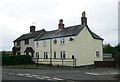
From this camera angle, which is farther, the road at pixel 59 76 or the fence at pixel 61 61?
the fence at pixel 61 61

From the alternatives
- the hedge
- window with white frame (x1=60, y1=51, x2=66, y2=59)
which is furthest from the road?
the hedge

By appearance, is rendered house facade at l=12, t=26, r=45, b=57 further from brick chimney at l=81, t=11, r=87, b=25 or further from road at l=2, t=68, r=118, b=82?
road at l=2, t=68, r=118, b=82

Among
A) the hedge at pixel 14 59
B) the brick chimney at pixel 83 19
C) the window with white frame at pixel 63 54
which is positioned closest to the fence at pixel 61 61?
the window with white frame at pixel 63 54

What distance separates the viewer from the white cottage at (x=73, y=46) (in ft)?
120

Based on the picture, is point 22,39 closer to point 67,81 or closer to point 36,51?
point 36,51

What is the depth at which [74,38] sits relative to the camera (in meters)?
36.6

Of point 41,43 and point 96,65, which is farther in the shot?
point 41,43

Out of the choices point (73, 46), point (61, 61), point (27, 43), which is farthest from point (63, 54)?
point (27, 43)

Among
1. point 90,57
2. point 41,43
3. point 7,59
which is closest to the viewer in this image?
point 90,57

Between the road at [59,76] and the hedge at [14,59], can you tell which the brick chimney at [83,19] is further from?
the road at [59,76]

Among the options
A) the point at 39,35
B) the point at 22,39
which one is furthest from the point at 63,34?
the point at 22,39

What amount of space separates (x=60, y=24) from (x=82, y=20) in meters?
5.65

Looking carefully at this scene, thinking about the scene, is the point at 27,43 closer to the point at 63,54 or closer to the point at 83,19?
the point at 63,54

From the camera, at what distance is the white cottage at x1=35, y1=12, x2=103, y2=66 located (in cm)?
3653
